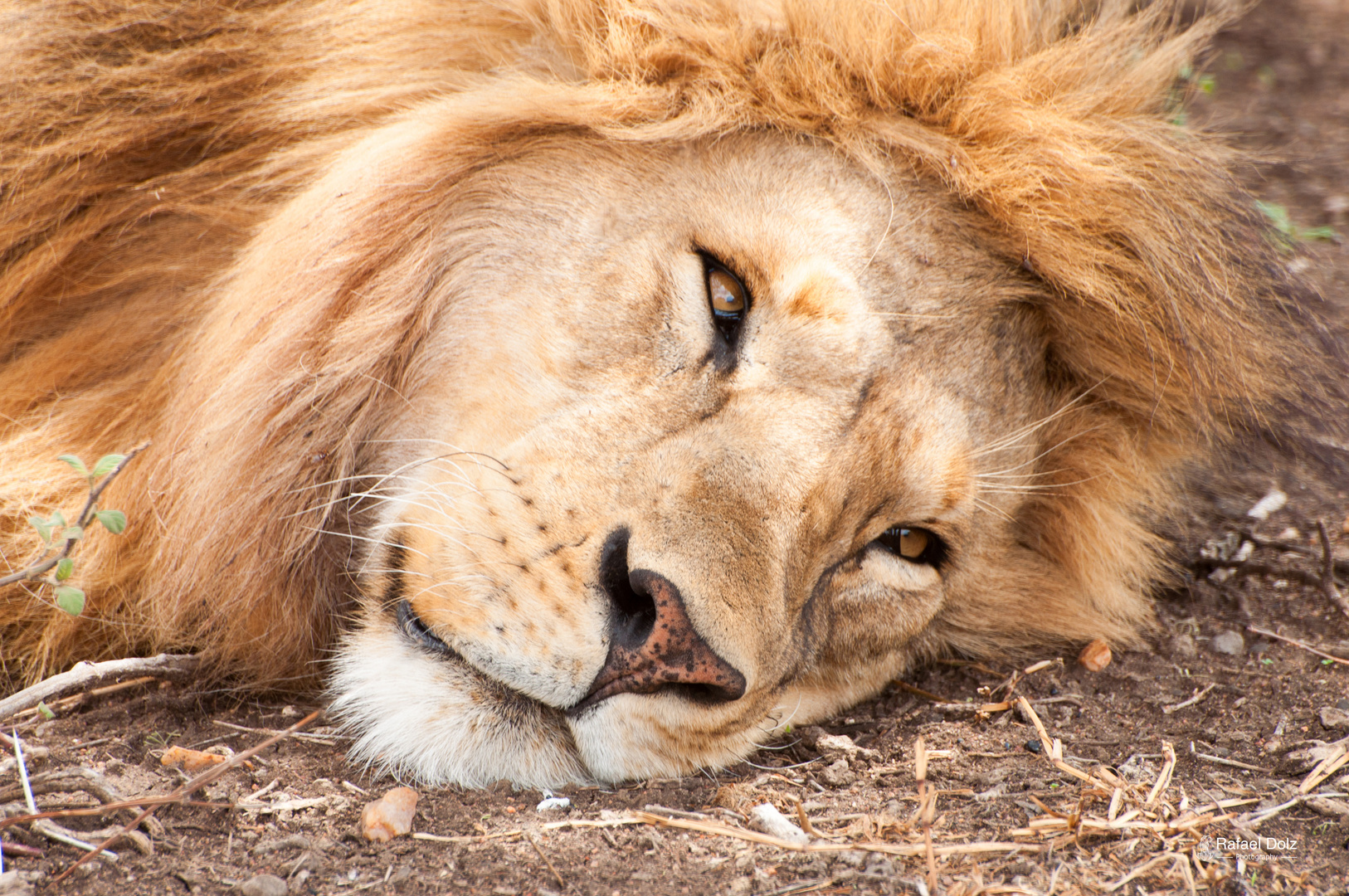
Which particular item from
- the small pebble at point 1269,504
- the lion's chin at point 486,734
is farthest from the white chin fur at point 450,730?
the small pebble at point 1269,504

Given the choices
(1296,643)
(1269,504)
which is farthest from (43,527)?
(1269,504)

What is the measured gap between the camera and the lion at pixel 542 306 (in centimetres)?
205

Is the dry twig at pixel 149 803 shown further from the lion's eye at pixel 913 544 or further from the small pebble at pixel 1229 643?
the small pebble at pixel 1229 643

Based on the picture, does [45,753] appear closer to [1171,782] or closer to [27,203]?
[27,203]

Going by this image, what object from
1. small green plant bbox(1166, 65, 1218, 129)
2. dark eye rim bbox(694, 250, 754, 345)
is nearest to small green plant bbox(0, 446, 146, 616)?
dark eye rim bbox(694, 250, 754, 345)

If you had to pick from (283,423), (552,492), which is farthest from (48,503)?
(552,492)

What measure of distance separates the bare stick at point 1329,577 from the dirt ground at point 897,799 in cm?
3

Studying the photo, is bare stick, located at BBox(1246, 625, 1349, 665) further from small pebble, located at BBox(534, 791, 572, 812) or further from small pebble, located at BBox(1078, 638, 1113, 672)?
small pebble, located at BBox(534, 791, 572, 812)

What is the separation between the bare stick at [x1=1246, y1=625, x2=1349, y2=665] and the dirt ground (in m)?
0.01

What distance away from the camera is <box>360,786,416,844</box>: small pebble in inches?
71.9

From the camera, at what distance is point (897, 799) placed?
6.69 feet

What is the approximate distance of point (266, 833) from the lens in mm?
1791

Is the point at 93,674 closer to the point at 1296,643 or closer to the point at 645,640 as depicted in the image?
the point at 645,640

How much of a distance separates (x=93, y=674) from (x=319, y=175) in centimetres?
98
